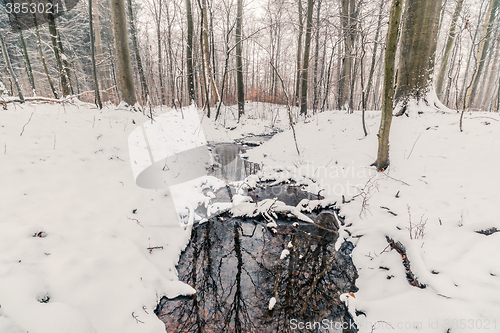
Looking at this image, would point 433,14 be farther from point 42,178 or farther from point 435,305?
point 42,178

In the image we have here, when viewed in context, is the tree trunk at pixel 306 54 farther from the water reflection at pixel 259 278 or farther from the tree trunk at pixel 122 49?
the water reflection at pixel 259 278

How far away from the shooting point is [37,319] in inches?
55.6

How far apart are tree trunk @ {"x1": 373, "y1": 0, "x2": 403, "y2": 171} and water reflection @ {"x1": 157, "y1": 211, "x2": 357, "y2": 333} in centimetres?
191

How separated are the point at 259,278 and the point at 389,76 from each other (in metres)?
3.94

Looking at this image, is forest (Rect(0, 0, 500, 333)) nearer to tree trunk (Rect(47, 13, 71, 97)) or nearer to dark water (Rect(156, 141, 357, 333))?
dark water (Rect(156, 141, 357, 333))

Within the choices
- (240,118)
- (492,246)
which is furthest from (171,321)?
(240,118)

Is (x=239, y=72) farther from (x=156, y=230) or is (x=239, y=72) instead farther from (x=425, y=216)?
(x=425, y=216)

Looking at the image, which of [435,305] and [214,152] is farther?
[214,152]

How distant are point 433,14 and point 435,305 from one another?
6.13m

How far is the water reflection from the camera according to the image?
2062mm

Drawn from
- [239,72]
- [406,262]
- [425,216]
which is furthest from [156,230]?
[239,72]

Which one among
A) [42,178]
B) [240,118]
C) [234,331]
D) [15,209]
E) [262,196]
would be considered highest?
[240,118]

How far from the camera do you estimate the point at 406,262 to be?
7.42 feet

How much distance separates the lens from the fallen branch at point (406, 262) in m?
2.02
